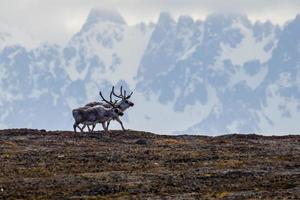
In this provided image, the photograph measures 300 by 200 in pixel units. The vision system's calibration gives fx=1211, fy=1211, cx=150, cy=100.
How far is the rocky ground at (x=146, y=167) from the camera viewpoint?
A: 135 ft

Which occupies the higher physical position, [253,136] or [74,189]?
[253,136]

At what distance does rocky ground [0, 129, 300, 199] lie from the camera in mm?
41094

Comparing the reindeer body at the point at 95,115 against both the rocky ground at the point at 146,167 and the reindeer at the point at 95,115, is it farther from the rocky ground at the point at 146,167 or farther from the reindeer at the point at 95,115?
the rocky ground at the point at 146,167

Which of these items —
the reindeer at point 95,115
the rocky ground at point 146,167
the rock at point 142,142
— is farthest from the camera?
the reindeer at point 95,115

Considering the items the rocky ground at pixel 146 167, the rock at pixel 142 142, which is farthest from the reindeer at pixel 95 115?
the rock at pixel 142 142

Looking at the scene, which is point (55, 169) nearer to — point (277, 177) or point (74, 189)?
point (74, 189)

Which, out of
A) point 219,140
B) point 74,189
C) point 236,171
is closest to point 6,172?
point 74,189

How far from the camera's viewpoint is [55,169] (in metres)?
47.2

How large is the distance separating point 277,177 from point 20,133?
23926mm

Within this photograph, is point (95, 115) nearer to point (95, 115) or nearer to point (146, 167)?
point (95, 115)

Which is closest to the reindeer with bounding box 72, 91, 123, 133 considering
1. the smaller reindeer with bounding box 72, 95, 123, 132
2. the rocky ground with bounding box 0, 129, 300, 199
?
the smaller reindeer with bounding box 72, 95, 123, 132

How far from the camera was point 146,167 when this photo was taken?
156ft

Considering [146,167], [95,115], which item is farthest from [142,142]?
[146,167]

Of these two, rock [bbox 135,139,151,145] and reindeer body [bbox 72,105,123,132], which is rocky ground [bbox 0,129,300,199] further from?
reindeer body [bbox 72,105,123,132]
